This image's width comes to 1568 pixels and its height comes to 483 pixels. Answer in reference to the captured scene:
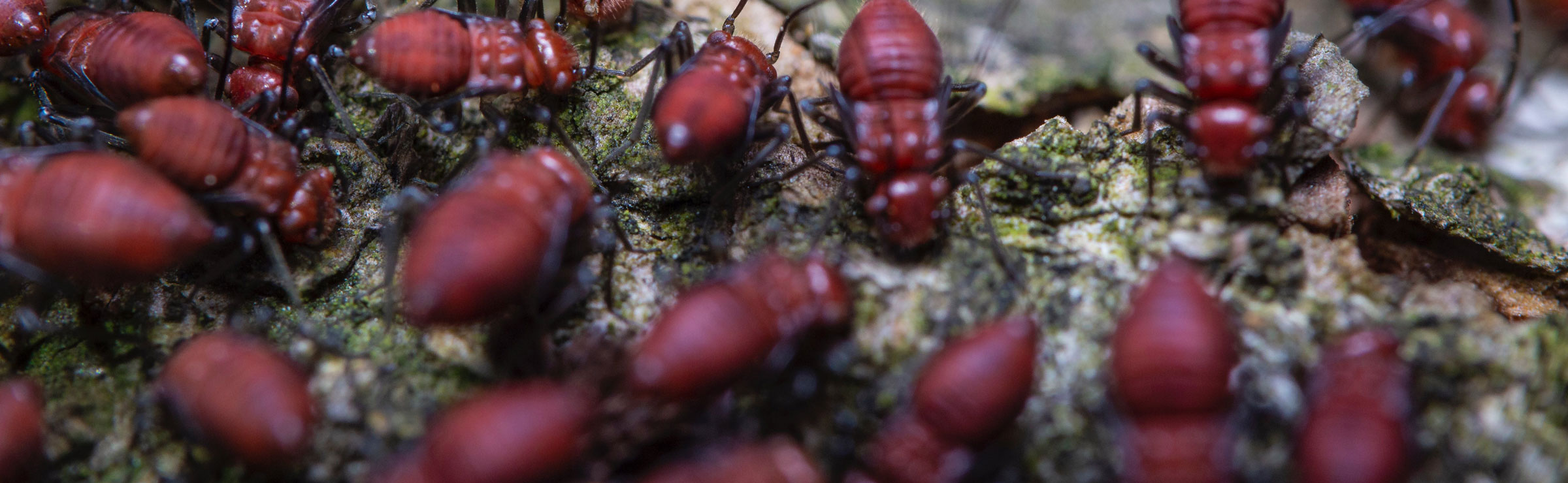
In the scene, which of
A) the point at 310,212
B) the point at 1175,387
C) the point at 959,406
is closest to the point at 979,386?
the point at 959,406

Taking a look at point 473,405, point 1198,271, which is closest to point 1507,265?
point 1198,271

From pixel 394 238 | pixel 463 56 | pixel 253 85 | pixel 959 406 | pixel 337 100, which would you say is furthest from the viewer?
pixel 253 85

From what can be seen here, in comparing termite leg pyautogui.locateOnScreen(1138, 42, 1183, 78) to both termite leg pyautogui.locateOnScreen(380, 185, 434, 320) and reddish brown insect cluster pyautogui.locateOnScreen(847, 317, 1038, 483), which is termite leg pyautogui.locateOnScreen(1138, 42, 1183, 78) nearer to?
reddish brown insect cluster pyautogui.locateOnScreen(847, 317, 1038, 483)

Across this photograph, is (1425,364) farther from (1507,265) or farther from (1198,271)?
(1507,265)

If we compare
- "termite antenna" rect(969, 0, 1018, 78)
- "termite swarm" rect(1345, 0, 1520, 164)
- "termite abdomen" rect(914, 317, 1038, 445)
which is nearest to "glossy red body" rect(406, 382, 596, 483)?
"termite abdomen" rect(914, 317, 1038, 445)

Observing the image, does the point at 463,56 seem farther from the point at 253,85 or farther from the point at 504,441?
the point at 504,441

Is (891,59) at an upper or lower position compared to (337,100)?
upper
